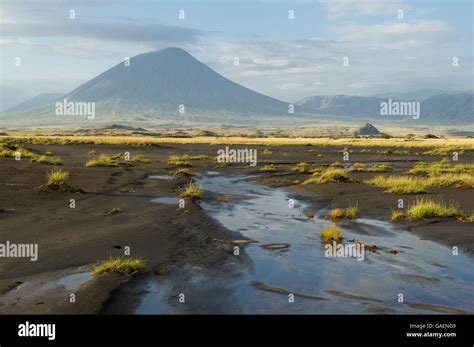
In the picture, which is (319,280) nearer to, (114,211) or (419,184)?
(114,211)

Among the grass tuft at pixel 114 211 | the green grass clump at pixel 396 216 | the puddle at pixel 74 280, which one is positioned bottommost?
the green grass clump at pixel 396 216

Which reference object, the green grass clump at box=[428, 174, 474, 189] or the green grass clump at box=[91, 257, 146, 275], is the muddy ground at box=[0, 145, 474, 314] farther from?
the green grass clump at box=[428, 174, 474, 189]

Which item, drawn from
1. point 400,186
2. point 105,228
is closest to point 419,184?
point 400,186

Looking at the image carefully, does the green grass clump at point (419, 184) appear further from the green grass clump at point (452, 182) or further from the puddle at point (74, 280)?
the puddle at point (74, 280)

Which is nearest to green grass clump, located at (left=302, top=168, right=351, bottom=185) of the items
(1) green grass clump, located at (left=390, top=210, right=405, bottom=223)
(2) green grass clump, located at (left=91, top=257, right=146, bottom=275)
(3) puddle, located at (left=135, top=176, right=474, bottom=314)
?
(1) green grass clump, located at (left=390, top=210, right=405, bottom=223)

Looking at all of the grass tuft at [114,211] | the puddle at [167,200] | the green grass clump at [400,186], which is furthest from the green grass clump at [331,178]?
the grass tuft at [114,211]

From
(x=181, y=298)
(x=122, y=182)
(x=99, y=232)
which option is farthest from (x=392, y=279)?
(x=122, y=182)
